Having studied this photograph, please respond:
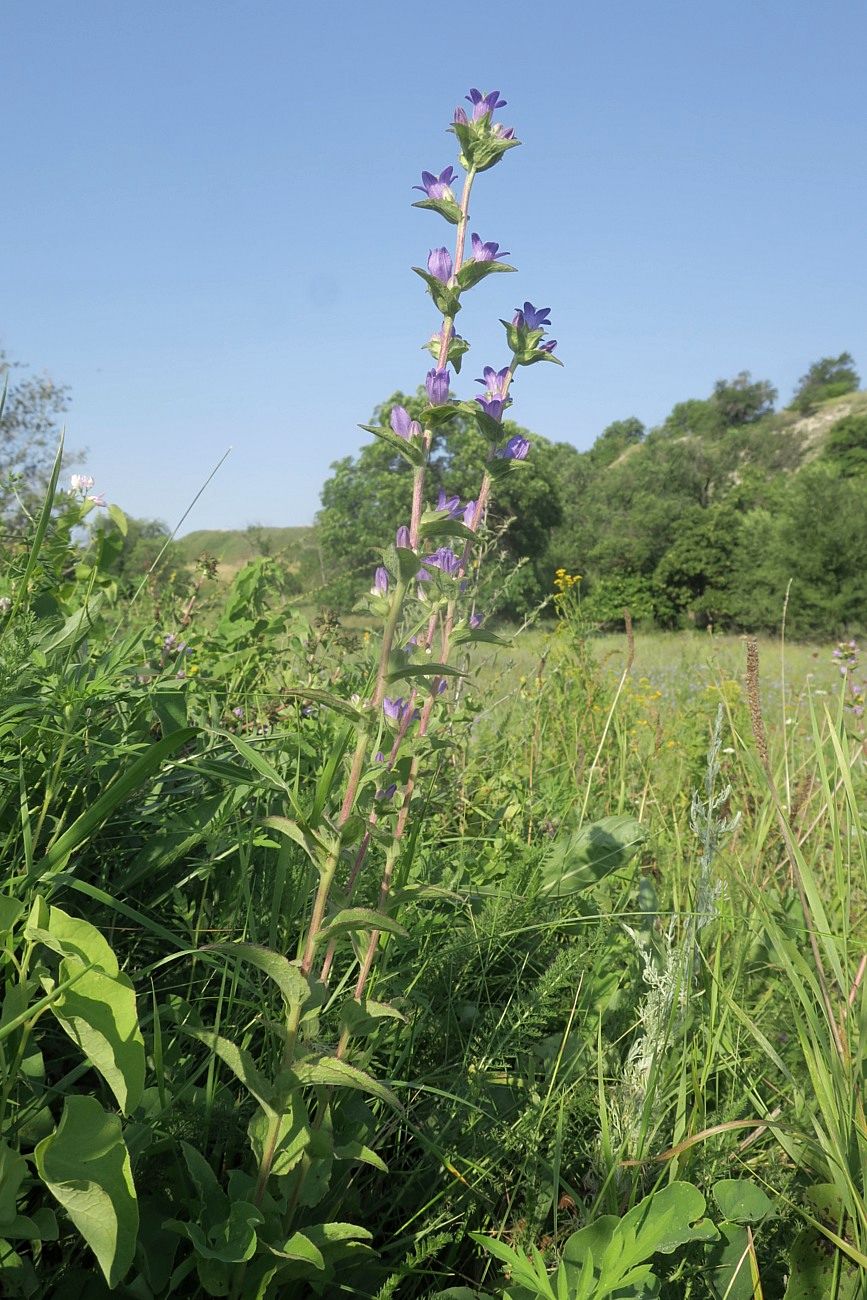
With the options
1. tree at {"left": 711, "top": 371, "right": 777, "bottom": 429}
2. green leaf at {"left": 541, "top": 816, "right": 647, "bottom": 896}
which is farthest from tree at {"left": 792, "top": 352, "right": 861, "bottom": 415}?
green leaf at {"left": 541, "top": 816, "right": 647, "bottom": 896}

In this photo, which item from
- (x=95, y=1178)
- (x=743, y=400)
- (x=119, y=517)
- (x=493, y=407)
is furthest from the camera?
(x=743, y=400)

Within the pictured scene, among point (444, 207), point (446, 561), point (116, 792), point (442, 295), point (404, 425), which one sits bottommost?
point (116, 792)

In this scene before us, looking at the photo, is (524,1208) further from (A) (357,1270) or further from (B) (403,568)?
(B) (403,568)

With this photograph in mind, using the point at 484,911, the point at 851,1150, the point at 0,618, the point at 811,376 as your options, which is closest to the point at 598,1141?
the point at 851,1150

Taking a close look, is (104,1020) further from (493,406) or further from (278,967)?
(493,406)

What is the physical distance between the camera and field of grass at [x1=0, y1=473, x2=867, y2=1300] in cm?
97

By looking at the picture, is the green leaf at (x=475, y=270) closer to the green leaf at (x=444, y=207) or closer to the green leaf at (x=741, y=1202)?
the green leaf at (x=444, y=207)

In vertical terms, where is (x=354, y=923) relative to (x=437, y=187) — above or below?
below

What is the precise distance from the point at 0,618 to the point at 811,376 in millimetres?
103977

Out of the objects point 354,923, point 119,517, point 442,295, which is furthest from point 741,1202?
point 119,517

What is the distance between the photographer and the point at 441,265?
1.26 metres

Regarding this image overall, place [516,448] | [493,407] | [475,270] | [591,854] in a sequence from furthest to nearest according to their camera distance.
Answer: [591,854] → [516,448] → [493,407] → [475,270]

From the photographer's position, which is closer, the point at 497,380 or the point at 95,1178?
the point at 95,1178

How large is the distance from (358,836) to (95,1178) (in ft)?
1.38
